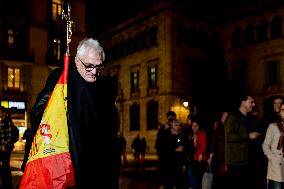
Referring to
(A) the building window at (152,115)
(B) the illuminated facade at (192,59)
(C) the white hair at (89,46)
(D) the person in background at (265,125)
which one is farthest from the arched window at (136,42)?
(C) the white hair at (89,46)

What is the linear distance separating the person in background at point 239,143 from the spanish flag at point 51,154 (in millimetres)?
4745

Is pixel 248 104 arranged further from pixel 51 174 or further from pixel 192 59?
pixel 192 59

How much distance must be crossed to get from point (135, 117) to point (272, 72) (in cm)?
1365

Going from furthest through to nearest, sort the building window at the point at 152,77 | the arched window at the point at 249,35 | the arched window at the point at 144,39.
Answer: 1. the arched window at the point at 144,39
2. the building window at the point at 152,77
3. the arched window at the point at 249,35

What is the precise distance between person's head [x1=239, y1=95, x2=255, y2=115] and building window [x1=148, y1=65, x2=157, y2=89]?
102ft

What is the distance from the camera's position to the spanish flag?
105 inches

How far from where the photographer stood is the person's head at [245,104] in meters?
7.30

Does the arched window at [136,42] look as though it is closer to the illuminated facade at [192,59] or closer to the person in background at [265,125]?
the illuminated facade at [192,59]

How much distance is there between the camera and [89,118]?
9.64 feet

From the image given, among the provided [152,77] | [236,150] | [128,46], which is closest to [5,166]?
[236,150]

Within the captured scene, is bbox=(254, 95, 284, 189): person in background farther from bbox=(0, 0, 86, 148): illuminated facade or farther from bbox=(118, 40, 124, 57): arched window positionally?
bbox=(118, 40, 124, 57): arched window

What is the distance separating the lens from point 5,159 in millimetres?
10023

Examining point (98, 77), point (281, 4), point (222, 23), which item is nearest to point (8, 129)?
point (98, 77)

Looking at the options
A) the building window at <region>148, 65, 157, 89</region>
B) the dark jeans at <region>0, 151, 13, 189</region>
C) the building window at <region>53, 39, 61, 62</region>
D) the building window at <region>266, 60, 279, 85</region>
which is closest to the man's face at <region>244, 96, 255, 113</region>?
the dark jeans at <region>0, 151, 13, 189</region>
